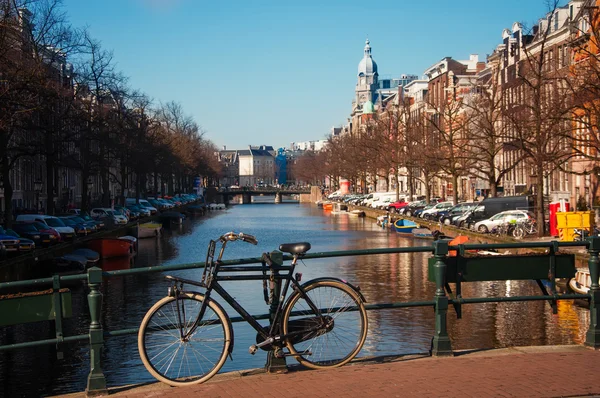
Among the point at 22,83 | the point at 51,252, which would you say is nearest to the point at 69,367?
the point at 22,83

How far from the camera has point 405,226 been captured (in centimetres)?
6644

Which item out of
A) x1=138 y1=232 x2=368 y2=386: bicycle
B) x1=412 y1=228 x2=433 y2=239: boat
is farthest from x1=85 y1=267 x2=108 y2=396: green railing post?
x1=412 y1=228 x2=433 y2=239: boat

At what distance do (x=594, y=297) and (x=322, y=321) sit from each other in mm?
3515

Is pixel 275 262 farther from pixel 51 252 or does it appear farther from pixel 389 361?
pixel 51 252

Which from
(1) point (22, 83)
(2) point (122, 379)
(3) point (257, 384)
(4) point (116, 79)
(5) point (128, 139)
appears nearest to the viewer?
(3) point (257, 384)

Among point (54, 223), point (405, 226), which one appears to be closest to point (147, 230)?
point (54, 223)

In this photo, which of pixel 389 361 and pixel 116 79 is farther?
pixel 116 79

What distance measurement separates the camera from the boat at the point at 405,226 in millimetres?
66062

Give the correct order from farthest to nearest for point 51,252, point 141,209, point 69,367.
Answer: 1. point 141,209
2. point 51,252
3. point 69,367

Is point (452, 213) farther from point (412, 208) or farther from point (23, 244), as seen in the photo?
point (23, 244)

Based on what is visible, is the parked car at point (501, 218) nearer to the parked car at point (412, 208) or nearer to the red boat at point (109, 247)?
the red boat at point (109, 247)

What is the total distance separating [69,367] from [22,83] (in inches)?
595

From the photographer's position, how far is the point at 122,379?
15609 mm

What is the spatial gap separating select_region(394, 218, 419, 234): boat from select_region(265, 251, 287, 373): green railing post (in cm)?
5669
